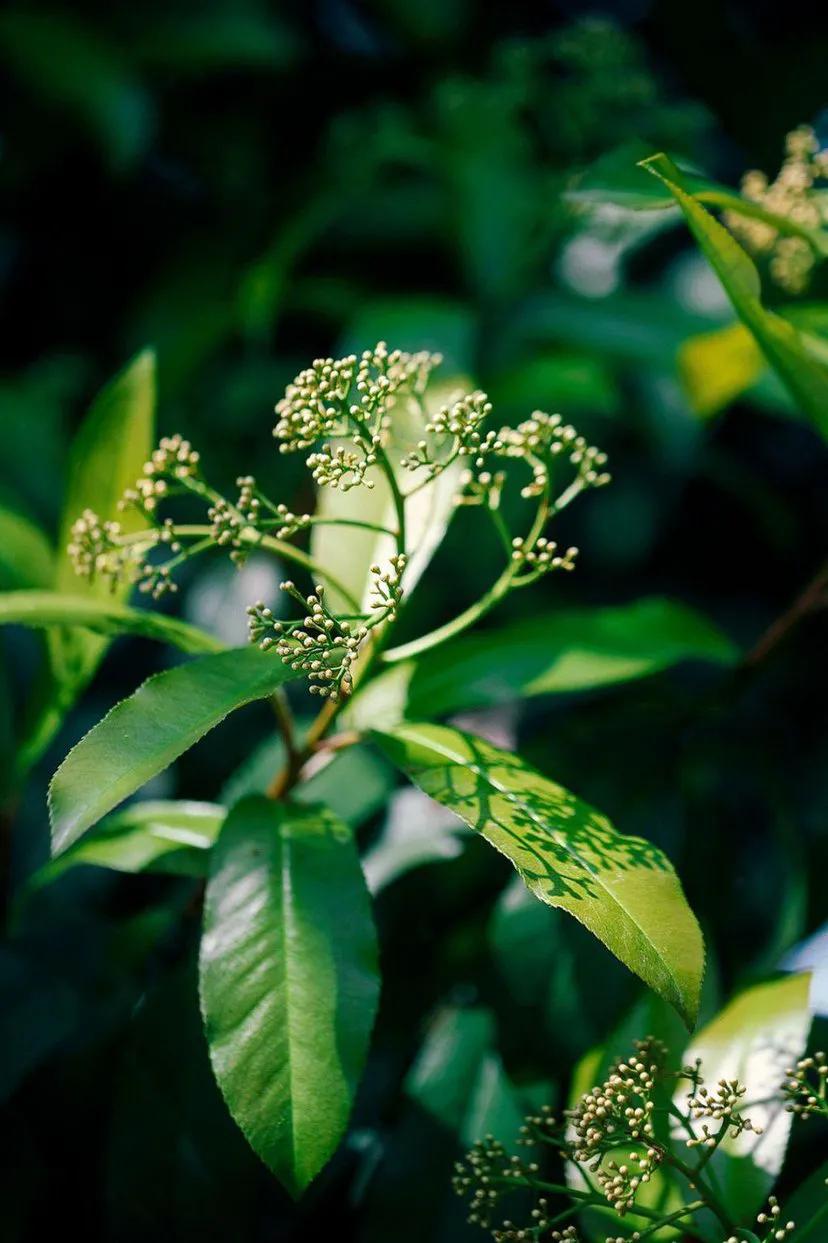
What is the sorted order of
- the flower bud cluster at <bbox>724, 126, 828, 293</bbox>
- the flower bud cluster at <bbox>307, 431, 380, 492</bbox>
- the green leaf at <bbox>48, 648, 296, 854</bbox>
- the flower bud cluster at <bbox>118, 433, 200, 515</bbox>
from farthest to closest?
the flower bud cluster at <bbox>724, 126, 828, 293</bbox>
the flower bud cluster at <bbox>118, 433, 200, 515</bbox>
the flower bud cluster at <bbox>307, 431, 380, 492</bbox>
the green leaf at <bbox>48, 648, 296, 854</bbox>

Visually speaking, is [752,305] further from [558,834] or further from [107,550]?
[107,550]

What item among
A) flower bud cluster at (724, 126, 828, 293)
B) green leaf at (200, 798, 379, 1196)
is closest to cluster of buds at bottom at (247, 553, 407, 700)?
green leaf at (200, 798, 379, 1196)

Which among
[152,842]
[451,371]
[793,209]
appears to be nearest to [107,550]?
[152,842]

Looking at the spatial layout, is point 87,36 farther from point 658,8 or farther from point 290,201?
point 658,8

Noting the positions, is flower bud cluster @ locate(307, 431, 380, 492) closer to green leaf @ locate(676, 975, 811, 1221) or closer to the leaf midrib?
the leaf midrib

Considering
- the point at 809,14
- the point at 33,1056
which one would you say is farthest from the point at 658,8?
the point at 33,1056

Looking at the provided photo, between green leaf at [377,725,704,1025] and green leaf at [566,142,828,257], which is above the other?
green leaf at [566,142,828,257]

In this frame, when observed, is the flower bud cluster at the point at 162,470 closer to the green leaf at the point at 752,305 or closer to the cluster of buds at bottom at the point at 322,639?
the cluster of buds at bottom at the point at 322,639
